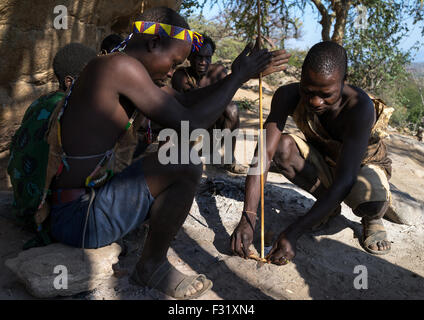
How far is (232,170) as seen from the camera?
4301mm

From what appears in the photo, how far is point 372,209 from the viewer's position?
265cm

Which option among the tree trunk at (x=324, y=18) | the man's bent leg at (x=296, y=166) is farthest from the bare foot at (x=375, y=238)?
the tree trunk at (x=324, y=18)

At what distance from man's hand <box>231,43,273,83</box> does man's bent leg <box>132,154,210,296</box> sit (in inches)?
21.9

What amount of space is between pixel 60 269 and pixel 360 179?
197 cm

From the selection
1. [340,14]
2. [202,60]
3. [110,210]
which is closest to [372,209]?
[110,210]

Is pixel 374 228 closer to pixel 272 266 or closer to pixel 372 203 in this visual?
pixel 372 203

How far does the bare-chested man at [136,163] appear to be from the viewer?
1.73 metres

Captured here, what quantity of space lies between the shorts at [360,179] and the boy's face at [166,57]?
1.28 meters

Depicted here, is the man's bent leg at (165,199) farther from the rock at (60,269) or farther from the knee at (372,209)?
the knee at (372,209)

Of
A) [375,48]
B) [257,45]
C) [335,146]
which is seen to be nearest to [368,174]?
[335,146]

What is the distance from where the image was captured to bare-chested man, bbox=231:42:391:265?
2.34m
